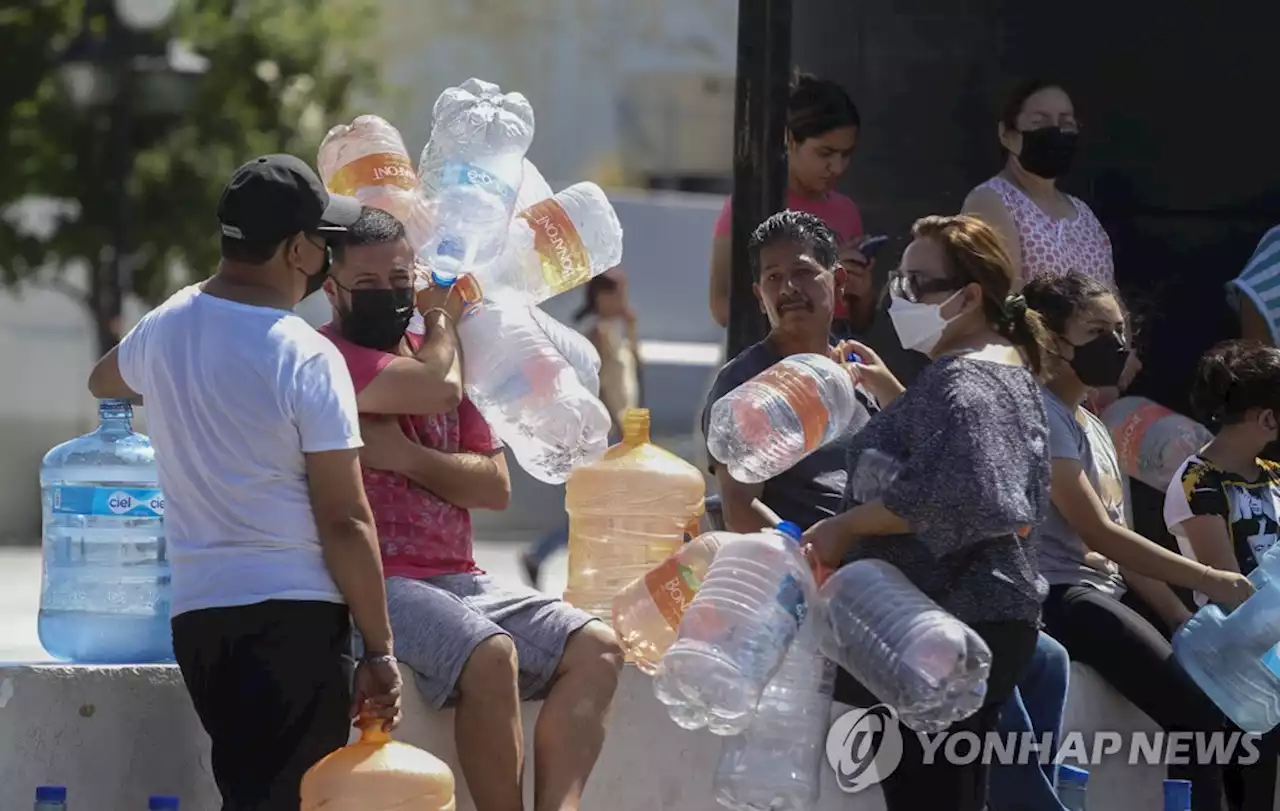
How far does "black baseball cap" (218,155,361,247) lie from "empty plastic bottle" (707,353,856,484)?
1.31 meters

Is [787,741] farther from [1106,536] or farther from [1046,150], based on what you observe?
[1046,150]

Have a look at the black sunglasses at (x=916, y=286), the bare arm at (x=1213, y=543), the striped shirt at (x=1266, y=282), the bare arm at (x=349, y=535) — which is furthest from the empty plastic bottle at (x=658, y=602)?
the striped shirt at (x=1266, y=282)

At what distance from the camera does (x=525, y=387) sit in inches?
226

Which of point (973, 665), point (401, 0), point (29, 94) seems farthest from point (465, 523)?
point (401, 0)

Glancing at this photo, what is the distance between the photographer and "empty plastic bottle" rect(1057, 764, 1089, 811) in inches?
234

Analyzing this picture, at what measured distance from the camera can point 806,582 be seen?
4.96 metres

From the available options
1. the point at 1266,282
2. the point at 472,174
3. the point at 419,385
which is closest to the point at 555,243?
the point at 472,174

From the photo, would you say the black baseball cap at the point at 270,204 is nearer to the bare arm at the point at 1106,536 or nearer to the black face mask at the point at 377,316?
the black face mask at the point at 377,316

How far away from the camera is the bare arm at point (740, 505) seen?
5723mm

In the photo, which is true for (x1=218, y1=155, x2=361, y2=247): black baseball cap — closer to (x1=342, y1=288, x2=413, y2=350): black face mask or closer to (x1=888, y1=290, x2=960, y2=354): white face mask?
(x1=342, y1=288, x2=413, y2=350): black face mask

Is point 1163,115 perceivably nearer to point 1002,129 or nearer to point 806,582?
point 1002,129

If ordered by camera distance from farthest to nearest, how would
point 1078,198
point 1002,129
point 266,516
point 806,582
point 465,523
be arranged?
1. point 1078,198
2. point 1002,129
3. point 465,523
4. point 806,582
5. point 266,516

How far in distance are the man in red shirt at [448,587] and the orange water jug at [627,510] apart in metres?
0.71

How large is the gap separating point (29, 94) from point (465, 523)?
551 inches
